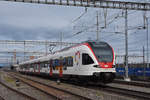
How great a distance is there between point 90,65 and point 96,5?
608 centimetres

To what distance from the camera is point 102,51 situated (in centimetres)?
1568

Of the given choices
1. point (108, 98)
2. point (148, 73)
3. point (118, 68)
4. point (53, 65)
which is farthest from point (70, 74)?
point (118, 68)

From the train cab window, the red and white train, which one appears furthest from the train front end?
the train cab window

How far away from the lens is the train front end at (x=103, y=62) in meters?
15.0

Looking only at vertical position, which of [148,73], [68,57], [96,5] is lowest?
[148,73]

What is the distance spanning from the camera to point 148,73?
2869 centimetres

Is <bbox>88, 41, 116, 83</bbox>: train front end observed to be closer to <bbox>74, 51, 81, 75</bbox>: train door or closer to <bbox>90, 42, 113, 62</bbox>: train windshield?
<bbox>90, 42, 113, 62</bbox>: train windshield

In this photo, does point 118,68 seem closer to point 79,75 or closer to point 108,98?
point 79,75

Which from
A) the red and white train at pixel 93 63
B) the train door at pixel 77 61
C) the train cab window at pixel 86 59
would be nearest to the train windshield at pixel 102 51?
the red and white train at pixel 93 63

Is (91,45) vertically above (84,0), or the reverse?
(84,0)

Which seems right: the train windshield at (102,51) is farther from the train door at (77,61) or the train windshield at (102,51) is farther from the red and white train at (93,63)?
the train door at (77,61)

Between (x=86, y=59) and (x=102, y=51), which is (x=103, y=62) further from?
(x=86, y=59)

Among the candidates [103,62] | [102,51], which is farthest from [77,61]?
[103,62]

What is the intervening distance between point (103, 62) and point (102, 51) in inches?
35.8
